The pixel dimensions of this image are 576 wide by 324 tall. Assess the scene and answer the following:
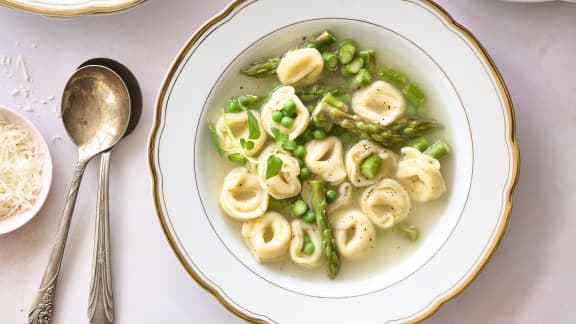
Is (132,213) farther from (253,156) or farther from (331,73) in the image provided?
(331,73)

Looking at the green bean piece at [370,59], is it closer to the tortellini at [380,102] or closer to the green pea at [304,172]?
the tortellini at [380,102]

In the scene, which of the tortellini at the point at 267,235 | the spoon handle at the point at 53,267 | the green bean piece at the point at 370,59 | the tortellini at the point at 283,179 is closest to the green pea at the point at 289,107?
the tortellini at the point at 283,179

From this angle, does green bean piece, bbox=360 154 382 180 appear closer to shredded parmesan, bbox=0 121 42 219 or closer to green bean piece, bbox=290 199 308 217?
green bean piece, bbox=290 199 308 217

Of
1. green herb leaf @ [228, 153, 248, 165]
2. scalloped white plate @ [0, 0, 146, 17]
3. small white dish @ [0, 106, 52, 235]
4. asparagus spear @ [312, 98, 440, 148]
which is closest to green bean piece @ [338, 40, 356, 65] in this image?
asparagus spear @ [312, 98, 440, 148]

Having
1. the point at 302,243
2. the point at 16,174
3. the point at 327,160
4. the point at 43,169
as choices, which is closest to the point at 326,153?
the point at 327,160

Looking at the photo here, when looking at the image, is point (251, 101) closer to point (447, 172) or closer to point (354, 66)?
point (354, 66)

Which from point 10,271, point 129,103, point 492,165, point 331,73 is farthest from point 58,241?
point 492,165
